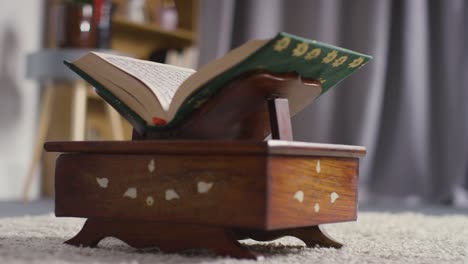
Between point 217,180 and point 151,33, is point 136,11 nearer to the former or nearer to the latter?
point 151,33

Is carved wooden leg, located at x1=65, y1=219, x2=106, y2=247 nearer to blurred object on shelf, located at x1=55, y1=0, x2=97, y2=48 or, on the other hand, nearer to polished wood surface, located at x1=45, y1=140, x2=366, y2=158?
polished wood surface, located at x1=45, y1=140, x2=366, y2=158

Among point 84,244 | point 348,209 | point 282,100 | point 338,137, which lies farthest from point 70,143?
point 338,137

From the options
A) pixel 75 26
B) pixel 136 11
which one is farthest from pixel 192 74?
pixel 136 11

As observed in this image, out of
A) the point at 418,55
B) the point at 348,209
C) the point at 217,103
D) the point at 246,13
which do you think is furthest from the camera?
the point at 246,13

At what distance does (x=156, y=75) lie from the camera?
1.11 metres

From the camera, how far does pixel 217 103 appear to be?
3.21 ft

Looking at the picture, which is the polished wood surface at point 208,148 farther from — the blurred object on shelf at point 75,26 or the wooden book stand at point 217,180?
the blurred object on shelf at point 75,26

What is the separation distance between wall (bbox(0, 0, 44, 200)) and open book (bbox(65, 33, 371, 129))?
161 cm

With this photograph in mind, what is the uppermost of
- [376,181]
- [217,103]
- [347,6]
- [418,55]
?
[347,6]

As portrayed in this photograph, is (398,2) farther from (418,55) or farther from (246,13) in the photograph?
(246,13)

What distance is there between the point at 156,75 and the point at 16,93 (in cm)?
169

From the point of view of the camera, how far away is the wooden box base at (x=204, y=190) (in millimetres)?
913

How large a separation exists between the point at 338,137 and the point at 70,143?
2021 mm

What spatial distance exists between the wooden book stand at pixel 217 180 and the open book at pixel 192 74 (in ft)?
0.06
